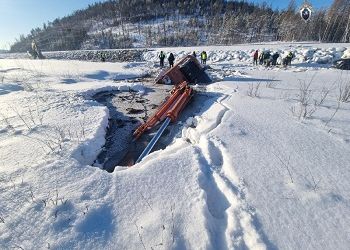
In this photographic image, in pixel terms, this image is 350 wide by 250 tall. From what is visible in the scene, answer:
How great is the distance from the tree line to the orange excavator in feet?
92.3

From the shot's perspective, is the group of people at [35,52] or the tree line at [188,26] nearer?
the group of people at [35,52]

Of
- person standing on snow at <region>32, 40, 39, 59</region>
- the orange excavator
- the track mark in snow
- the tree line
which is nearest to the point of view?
the track mark in snow

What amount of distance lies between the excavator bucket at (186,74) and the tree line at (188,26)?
91.7ft

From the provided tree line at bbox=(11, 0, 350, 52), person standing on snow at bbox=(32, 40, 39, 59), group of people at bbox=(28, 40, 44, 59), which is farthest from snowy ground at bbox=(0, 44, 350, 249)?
tree line at bbox=(11, 0, 350, 52)

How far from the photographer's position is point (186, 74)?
37.7ft

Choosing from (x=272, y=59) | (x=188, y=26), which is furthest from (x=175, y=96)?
(x=188, y=26)

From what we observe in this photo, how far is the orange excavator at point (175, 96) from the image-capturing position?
6.13 metres

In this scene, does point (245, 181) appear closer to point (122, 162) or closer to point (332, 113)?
point (122, 162)

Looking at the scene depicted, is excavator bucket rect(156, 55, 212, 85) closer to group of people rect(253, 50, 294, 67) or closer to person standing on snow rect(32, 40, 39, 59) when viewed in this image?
group of people rect(253, 50, 294, 67)

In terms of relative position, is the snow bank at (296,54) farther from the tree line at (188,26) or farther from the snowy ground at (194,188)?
the snowy ground at (194,188)

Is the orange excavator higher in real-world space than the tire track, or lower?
lower

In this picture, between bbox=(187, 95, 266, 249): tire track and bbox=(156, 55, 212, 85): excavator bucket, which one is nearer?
bbox=(187, 95, 266, 249): tire track

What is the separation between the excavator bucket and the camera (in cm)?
1134

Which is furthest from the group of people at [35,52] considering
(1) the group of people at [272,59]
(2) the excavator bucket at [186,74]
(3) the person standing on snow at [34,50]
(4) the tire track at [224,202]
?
(4) the tire track at [224,202]
